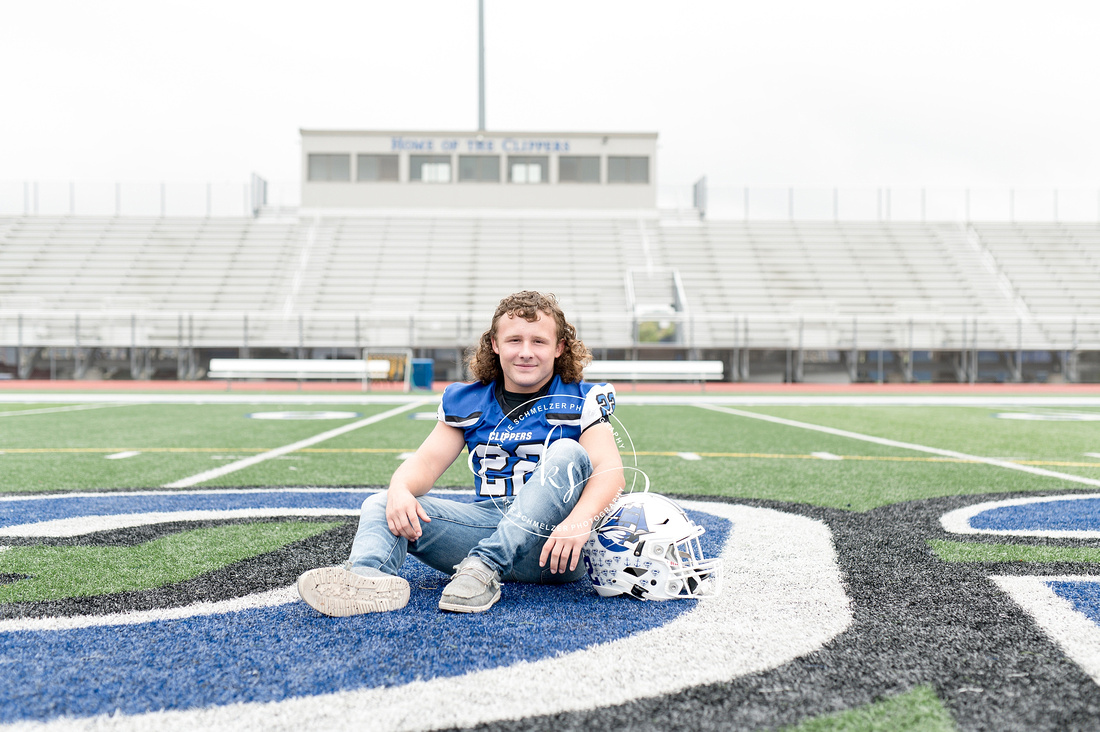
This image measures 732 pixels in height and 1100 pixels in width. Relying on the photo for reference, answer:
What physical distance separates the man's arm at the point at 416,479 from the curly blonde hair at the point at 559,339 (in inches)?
9.8

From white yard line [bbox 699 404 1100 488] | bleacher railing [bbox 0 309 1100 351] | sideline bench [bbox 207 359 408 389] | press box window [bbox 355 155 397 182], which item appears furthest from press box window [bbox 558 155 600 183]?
white yard line [bbox 699 404 1100 488]

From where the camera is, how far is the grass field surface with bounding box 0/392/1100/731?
1582 mm

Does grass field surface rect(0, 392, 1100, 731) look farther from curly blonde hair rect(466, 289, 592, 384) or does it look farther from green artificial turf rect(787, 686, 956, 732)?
curly blonde hair rect(466, 289, 592, 384)

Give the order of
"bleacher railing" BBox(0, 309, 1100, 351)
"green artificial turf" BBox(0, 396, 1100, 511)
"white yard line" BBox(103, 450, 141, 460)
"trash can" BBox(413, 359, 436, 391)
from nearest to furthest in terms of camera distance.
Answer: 1. "green artificial turf" BBox(0, 396, 1100, 511)
2. "white yard line" BBox(103, 450, 141, 460)
3. "trash can" BBox(413, 359, 436, 391)
4. "bleacher railing" BBox(0, 309, 1100, 351)

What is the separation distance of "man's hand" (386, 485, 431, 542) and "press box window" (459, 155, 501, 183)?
1082 inches

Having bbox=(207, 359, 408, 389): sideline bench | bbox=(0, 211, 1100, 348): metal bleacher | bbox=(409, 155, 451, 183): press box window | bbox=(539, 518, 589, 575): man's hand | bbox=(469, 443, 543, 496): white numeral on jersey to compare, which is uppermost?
bbox=(409, 155, 451, 183): press box window

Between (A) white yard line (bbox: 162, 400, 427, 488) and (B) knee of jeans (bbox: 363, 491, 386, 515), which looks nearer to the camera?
(B) knee of jeans (bbox: 363, 491, 386, 515)

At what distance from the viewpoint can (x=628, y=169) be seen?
94.9ft

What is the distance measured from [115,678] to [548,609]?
1127 millimetres

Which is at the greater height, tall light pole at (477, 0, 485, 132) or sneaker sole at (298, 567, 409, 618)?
tall light pole at (477, 0, 485, 132)

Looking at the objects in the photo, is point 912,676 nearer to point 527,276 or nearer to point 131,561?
point 131,561

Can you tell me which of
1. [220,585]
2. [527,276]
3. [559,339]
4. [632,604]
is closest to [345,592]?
[220,585]

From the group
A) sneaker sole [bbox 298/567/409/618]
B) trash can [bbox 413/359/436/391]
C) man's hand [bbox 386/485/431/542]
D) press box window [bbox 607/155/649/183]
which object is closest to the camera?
sneaker sole [bbox 298/567/409/618]

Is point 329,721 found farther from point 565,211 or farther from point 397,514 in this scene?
point 565,211
